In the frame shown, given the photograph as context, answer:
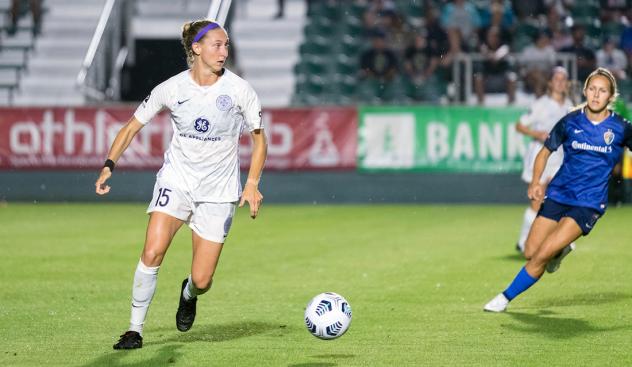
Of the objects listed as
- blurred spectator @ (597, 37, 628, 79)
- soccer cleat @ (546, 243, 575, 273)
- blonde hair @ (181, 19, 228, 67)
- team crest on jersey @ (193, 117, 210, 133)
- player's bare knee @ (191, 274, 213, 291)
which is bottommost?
soccer cleat @ (546, 243, 575, 273)

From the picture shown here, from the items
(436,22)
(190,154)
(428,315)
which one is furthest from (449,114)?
(190,154)

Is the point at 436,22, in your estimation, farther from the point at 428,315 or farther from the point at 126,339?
the point at 126,339

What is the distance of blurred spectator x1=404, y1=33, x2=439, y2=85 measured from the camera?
88.9 ft

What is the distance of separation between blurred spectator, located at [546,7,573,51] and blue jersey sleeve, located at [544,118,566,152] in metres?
16.5

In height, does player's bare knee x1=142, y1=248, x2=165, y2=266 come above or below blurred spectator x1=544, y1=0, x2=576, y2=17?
→ below

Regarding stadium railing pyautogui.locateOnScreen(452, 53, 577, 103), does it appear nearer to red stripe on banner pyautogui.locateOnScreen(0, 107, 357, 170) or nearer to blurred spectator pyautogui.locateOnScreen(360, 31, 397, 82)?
blurred spectator pyautogui.locateOnScreen(360, 31, 397, 82)

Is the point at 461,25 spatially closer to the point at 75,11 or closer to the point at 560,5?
the point at 560,5

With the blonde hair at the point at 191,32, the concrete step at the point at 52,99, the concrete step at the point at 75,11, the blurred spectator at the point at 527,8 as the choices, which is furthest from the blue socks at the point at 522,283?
the concrete step at the point at 75,11

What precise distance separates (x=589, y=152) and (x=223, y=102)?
3267 millimetres

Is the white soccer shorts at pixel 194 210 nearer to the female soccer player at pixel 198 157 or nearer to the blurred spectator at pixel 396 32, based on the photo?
the female soccer player at pixel 198 157

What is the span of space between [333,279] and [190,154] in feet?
15.0

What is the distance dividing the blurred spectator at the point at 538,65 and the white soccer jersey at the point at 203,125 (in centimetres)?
1706

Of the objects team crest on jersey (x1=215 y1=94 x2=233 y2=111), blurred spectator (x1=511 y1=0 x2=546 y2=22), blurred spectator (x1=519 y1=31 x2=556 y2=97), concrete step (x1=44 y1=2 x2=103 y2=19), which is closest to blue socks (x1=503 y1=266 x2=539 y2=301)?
team crest on jersey (x1=215 y1=94 x2=233 y2=111)

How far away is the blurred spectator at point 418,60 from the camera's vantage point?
88.9ft
